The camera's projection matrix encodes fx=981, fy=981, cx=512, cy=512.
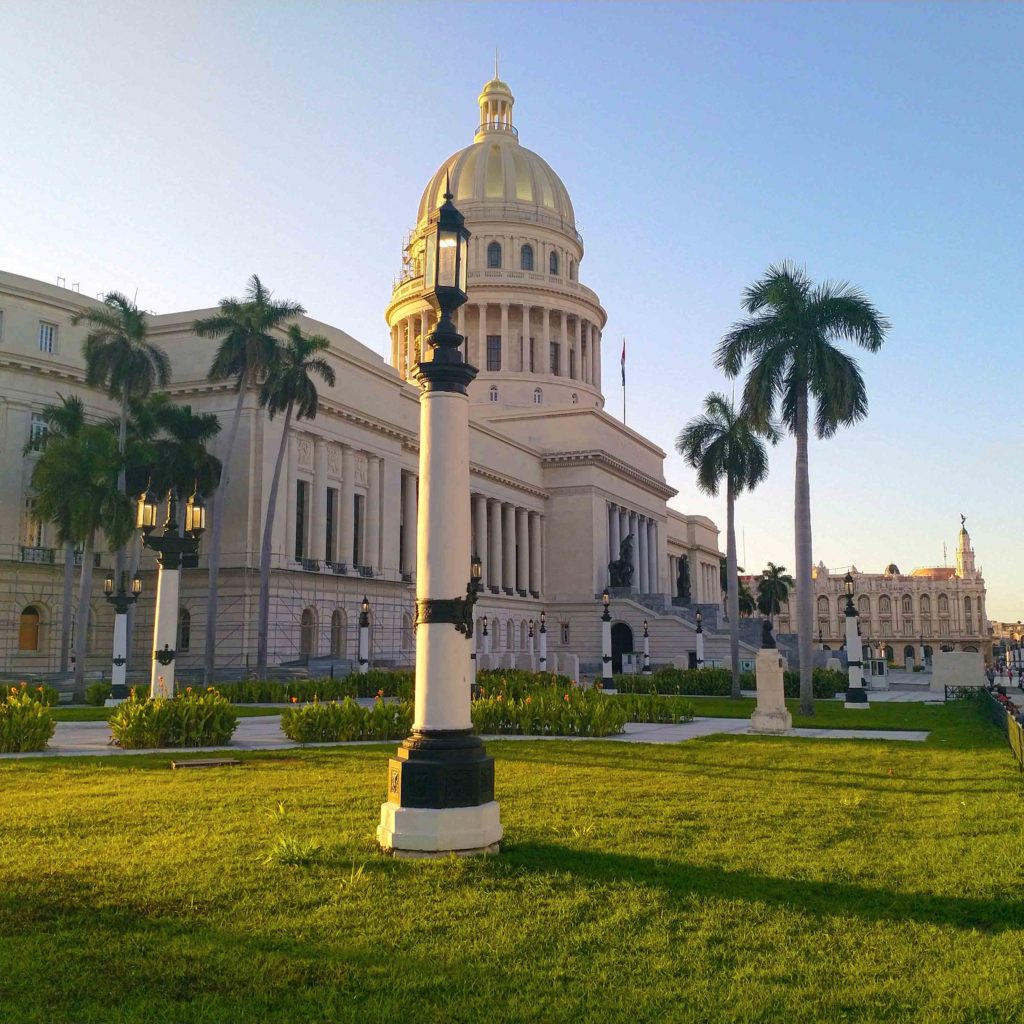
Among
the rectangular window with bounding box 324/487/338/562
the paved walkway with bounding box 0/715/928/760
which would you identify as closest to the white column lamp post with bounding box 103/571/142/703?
the paved walkway with bounding box 0/715/928/760

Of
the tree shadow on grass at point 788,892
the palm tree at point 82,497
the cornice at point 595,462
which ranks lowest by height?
the tree shadow on grass at point 788,892

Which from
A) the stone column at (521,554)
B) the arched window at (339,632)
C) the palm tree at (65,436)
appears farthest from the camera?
the stone column at (521,554)

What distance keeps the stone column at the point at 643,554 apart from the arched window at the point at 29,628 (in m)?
55.0

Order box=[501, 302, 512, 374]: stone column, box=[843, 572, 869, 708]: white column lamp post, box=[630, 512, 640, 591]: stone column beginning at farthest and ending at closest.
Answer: box=[501, 302, 512, 374]: stone column
box=[630, 512, 640, 591]: stone column
box=[843, 572, 869, 708]: white column lamp post

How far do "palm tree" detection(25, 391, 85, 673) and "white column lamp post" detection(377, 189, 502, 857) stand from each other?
34.3 metres

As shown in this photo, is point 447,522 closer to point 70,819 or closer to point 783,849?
point 783,849

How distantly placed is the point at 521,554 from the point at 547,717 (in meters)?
55.4

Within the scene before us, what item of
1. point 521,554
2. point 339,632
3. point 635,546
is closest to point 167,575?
point 339,632

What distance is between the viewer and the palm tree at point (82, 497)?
1485 inches

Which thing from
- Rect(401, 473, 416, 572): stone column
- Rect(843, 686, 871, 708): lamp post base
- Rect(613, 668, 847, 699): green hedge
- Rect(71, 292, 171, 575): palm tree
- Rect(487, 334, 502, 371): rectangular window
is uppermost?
Rect(487, 334, 502, 371): rectangular window

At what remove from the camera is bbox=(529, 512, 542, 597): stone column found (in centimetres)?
8056

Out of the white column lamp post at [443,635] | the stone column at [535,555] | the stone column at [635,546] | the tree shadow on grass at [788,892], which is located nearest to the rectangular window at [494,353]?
the stone column at [535,555]

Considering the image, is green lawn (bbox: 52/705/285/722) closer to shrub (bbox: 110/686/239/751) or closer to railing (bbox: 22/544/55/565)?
shrub (bbox: 110/686/239/751)

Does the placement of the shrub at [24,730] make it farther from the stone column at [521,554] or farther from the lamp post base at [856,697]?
the stone column at [521,554]
